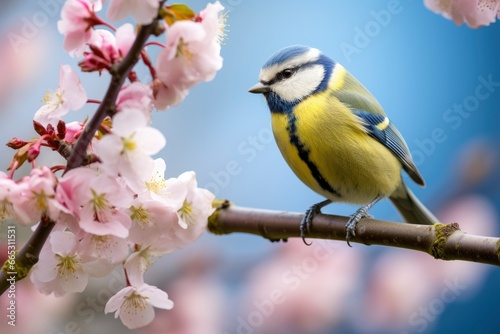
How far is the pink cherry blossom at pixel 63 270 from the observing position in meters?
0.65

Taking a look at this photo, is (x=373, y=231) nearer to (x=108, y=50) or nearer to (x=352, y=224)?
(x=352, y=224)

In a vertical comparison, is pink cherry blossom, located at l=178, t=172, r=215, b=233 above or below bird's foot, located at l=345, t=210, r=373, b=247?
above

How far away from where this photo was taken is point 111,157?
0.54 m

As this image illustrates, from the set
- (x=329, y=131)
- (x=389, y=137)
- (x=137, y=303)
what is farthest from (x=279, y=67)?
(x=137, y=303)

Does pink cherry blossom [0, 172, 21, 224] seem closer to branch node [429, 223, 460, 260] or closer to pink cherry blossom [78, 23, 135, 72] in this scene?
pink cherry blossom [78, 23, 135, 72]

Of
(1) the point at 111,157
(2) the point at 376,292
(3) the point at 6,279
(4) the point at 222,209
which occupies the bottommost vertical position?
(2) the point at 376,292

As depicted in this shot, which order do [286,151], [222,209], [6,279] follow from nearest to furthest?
[6,279]
[222,209]
[286,151]

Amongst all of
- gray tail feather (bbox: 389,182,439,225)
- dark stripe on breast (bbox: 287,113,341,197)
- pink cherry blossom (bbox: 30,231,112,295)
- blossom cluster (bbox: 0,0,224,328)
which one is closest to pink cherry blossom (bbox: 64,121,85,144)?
blossom cluster (bbox: 0,0,224,328)

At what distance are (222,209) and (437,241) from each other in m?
0.39

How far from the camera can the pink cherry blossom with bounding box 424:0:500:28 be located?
71 centimetres

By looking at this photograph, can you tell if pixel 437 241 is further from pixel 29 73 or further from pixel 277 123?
pixel 29 73

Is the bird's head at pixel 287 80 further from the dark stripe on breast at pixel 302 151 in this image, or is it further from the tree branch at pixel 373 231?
the tree branch at pixel 373 231

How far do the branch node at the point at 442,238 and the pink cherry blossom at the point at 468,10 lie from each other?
24 cm

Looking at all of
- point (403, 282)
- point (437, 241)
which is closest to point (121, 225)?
point (437, 241)
